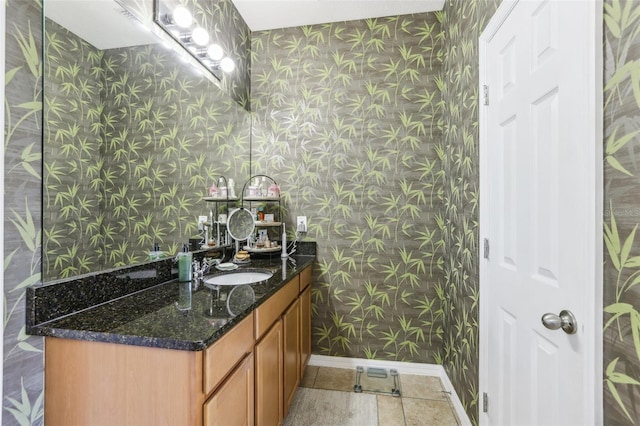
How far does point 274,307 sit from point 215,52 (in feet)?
5.50

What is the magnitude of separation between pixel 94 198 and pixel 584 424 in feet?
6.01

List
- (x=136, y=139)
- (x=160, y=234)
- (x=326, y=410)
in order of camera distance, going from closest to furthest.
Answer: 1. (x=136, y=139)
2. (x=160, y=234)
3. (x=326, y=410)

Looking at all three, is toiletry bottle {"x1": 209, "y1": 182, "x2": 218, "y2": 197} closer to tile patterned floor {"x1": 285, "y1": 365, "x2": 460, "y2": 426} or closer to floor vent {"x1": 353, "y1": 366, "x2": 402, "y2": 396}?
tile patterned floor {"x1": 285, "y1": 365, "x2": 460, "y2": 426}

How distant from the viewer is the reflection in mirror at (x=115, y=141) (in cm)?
101

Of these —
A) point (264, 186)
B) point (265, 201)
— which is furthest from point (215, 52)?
point (265, 201)

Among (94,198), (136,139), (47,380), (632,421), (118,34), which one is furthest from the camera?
(136,139)

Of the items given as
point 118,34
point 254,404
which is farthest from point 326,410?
point 118,34

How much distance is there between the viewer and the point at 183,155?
1720 millimetres

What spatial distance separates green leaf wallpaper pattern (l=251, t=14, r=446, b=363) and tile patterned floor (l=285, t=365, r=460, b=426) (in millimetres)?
187

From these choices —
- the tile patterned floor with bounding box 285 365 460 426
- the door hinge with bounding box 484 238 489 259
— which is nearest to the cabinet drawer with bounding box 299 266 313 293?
the tile patterned floor with bounding box 285 365 460 426

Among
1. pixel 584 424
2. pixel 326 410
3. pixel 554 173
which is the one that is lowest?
pixel 326 410

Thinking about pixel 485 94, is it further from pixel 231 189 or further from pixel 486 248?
pixel 231 189

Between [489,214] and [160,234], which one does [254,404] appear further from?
[489,214]

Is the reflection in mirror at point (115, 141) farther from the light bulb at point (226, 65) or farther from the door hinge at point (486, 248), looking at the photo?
the door hinge at point (486, 248)
